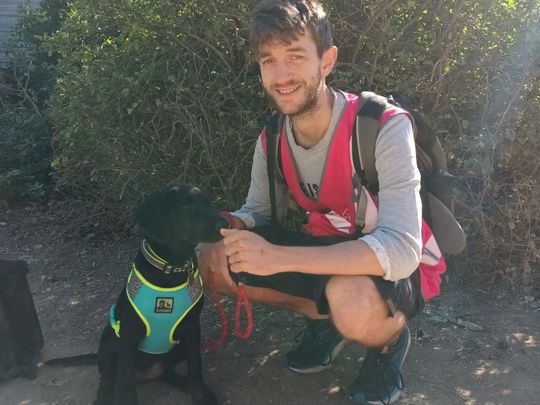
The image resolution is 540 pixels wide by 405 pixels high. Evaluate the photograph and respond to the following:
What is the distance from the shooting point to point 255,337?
142 inches

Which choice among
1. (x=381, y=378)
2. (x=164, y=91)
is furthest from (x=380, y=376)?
(x=164, y=91)

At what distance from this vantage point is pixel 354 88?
12.2 ft

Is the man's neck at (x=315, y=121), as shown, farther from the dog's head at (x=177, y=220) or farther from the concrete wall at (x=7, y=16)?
the concrete wall at (x=7, y=16)

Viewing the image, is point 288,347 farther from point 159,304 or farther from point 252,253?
point 252,253

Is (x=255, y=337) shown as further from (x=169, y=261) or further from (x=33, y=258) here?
(x=33, y=258)

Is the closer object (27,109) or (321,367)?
(321,367)

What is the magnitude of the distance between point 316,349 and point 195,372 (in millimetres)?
619

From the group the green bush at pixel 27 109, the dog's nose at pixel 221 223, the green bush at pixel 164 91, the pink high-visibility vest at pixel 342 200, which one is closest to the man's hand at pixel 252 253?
the dog's nose at pixel 221 223

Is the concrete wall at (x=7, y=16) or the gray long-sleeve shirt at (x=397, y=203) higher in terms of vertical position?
the concrete wall at (x=7, y=16)

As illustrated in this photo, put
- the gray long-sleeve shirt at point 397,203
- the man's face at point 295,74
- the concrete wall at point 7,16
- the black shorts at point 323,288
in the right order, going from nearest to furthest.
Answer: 1. the gray long-sleeve shirt at point 397,203
2. the black shorts at point 323,288
3. the man's face at point 295,74
4. the concrete wall at point 7,16

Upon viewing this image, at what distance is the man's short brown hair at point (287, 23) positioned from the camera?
2.66m

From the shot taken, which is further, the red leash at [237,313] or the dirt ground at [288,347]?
the dirt ground at [288,347]

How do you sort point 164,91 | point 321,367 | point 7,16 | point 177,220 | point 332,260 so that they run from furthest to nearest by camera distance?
point 7,16, point 164,91, point 321,367, point 177,220, point 332,260

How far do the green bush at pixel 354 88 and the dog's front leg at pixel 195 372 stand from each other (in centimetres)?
115
